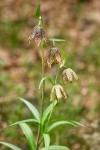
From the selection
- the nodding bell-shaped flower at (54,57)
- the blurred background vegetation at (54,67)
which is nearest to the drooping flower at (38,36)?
the nodding bell-shaped flower at (54,57)

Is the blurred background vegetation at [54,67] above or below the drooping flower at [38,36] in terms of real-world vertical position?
below

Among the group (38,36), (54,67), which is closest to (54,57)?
(38,36)

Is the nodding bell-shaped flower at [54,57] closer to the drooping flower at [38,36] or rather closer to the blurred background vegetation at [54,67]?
the drooping flower at [38,36]

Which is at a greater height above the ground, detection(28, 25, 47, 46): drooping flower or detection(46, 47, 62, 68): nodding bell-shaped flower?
detection(28, 25, 47, 46): drooping flower

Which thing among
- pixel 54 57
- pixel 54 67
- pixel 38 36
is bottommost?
pixel 54 67

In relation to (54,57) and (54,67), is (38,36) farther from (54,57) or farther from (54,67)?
(54,67)

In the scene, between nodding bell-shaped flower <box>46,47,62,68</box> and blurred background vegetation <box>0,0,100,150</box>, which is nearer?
nodding bell-shaped flower <box>46,47,62,68</box>

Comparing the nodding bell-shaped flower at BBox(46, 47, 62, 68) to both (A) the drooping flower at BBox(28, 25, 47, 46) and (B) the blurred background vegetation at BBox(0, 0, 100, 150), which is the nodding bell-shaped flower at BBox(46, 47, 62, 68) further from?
(B) the blurred background vegetation at BBox(0, 0, 100, 150)

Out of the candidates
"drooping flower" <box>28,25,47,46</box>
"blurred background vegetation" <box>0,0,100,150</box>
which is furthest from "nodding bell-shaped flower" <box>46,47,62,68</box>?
"blurred background vegetation" <box>0,0,100,150</box>

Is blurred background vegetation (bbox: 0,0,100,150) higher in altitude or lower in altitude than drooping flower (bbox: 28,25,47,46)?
lower
